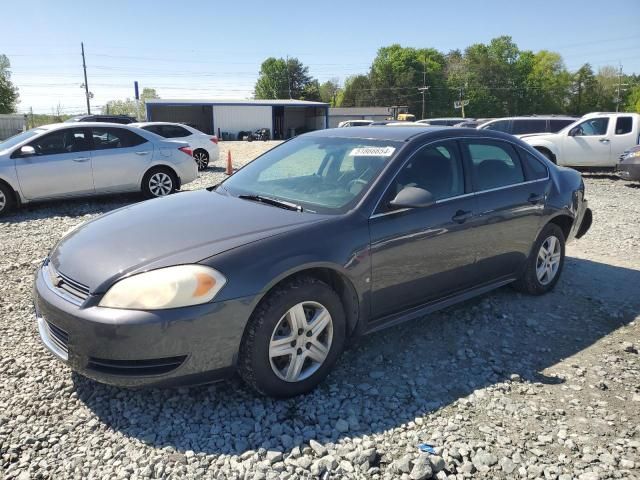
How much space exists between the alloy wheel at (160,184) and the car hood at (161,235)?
606 centimetres

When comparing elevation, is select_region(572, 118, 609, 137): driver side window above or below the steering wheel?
above

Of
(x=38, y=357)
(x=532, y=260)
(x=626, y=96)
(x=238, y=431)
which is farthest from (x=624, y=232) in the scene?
(x=626, y=96)

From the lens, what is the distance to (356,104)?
323 feet

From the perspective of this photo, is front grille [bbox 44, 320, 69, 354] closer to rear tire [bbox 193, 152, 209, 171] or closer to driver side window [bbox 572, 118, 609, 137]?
rear tire [bbox 193, 152, 209, 171]

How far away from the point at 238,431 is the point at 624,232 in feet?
22.8

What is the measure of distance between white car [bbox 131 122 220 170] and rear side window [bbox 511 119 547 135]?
368 inches

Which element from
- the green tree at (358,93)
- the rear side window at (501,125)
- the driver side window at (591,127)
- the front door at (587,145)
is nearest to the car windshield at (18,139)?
the rear side window at (501,125)

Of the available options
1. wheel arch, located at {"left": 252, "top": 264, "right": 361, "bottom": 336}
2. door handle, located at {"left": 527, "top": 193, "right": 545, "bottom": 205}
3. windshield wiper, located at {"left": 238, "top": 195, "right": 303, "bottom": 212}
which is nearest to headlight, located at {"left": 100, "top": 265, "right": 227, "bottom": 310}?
wheel arch, located at {"left": 252, "top": 264, "right": 361, "bottom": 336}

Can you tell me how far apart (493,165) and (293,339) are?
96.3 inches

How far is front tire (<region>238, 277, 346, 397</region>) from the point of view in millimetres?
2855

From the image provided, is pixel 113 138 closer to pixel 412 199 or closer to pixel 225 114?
pixel 412 199

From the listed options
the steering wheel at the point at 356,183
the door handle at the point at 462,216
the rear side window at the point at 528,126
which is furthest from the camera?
the rear side window at the point at 528,126

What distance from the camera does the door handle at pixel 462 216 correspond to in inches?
151

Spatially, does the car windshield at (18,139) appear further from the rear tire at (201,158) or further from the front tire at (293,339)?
the front tire at (293,339)
